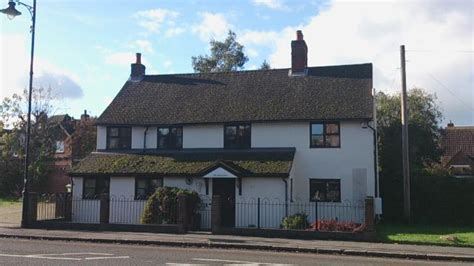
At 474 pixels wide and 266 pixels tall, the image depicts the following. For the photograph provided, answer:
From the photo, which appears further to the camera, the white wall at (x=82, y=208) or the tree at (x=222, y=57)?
the tree at (x=222, y=57)

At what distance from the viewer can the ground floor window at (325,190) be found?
2495 centimetres

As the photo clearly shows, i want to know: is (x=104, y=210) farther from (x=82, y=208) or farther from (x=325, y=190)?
(x=325, y=190)

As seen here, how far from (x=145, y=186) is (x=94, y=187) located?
112 inches

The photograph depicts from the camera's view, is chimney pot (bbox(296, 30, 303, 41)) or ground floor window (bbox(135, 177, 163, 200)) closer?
ground floor window (bbox(135, 177, 163, 200))

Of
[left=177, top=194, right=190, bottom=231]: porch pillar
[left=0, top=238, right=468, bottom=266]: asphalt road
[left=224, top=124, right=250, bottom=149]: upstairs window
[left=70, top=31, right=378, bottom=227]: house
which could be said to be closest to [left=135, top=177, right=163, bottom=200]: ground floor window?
[left=70, top=31, right=378, bottom=227]: house

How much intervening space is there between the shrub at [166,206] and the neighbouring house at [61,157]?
2547cm

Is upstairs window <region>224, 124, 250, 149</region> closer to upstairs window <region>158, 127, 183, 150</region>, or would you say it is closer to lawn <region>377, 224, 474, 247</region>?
upstairs window <region>158, 127, 183, 150</region>

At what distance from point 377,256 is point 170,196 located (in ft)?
33.4

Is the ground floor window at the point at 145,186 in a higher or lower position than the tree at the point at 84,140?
lower

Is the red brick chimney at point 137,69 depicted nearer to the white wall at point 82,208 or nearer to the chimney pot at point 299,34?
the white wall at point 82,208

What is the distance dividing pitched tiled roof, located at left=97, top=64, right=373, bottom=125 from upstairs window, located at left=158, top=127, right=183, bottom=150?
0.55 meters

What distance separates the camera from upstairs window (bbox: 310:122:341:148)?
25.4 m

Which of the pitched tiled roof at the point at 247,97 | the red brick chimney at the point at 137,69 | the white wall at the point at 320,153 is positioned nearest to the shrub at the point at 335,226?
the white wall at the point at 320,153

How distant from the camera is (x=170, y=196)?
22438mm
